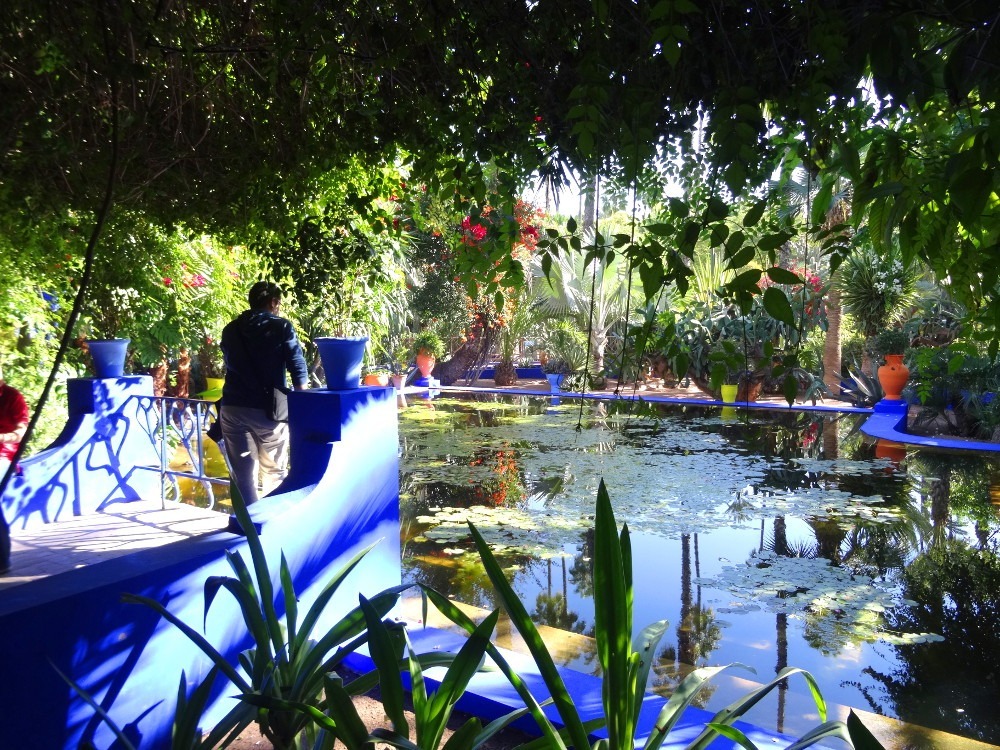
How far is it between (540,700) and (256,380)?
7.48 feet

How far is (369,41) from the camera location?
5.74ft

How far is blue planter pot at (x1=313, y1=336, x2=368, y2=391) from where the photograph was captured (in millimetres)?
3084

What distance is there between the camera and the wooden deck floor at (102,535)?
355cm

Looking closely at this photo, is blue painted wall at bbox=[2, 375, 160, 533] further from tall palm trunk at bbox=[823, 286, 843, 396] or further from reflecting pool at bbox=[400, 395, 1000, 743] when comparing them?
tall palm trunk at bbox=[823, 286, 843, 396]

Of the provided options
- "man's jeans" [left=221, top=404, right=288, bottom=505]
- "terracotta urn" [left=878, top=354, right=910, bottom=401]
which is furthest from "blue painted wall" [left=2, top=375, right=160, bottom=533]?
"terracotta urn" [left=878, top=354, right=910, bottom=401]

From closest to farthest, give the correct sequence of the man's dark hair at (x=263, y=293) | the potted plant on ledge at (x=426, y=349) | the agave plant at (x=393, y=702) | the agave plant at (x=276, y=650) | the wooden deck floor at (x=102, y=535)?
the agave plant at (x=393, y=702) < the agave plant at (x=276, y=650) < the wooden deck floor at (x=102, y=535) < the man's dark hair at (x=263, y=293) < the potted plant on ledge at (x=426, y=349)

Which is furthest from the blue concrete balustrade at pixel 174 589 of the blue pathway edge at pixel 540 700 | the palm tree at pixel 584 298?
the palm tree at pixel 584 298

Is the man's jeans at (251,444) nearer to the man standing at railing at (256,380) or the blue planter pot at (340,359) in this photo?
the man standing at railing at (256,380)

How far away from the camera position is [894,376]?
11047mm

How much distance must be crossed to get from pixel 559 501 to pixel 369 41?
4.67 meters

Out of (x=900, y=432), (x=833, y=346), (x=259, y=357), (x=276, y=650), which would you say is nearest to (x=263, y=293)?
(x=259, y=357)

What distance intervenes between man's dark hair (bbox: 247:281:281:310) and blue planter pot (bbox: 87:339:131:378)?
5.33 feet

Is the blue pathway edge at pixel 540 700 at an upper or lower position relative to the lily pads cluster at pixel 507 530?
upper

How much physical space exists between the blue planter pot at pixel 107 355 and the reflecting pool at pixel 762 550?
230cm
